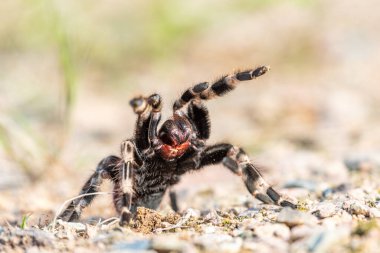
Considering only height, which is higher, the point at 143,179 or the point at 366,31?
the point at 366,31

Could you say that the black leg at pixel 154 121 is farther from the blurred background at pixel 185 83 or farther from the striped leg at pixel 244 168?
the blurred background at pixel 185 83

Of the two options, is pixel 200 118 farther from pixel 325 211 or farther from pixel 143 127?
pixel 325 211

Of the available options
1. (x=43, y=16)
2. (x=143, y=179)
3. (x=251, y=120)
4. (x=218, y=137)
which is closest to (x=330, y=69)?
(x=251, y=120)

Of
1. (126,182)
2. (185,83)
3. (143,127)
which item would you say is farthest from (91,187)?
(185,83)

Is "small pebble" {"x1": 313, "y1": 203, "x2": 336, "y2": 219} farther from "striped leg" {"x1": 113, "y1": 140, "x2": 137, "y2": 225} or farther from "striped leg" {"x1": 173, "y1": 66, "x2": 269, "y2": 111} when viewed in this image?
"striped leg" {"x1": 113, "y1": 140, "x2": 137, "y2": 225}

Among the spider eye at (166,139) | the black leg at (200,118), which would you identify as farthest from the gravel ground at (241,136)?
the black leg at (200,118)

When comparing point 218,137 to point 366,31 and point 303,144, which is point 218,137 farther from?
point 366,31
